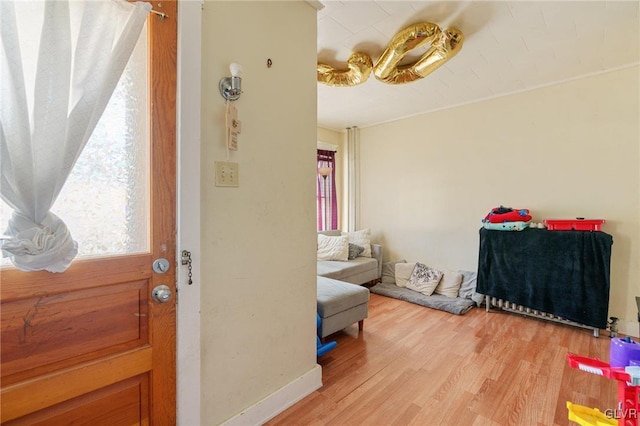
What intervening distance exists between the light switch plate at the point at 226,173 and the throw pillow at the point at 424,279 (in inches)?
116

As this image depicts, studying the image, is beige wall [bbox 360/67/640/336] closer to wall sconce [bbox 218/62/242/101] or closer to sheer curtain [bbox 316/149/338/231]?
sheer curtain [bbox 316/149/338/231]

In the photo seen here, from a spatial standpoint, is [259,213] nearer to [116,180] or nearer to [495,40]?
[116,180]

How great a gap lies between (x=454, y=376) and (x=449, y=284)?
1679 millimetres

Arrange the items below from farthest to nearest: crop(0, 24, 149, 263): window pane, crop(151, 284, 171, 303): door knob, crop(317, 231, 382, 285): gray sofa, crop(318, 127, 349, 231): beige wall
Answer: crop(318, 127, 349, 231): beige wall
crop(317, 231, 382, 285): gray sofa
crop(151, 284, 171, 303): door knob
crop(0, 24, 149, 263): window pane

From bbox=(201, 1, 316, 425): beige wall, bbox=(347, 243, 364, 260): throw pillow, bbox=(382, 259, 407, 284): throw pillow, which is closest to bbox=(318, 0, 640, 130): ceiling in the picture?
bbox=(201, 1, 316, 425): beige wall

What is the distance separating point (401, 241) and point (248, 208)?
313 cm

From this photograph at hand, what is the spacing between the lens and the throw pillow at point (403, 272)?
148 inches

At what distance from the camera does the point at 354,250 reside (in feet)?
12.7

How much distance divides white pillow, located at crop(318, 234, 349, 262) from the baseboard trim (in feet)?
6.37

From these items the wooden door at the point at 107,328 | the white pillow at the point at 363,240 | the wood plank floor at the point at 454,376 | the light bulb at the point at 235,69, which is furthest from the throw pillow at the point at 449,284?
the light bulb at the point at 235,69

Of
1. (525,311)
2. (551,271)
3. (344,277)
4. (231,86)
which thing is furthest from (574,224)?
(231,86)

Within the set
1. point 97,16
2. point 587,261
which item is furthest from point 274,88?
point 587,261

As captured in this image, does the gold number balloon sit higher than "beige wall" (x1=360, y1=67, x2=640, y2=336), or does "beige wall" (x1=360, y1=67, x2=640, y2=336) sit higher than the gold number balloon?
the gold number balloon

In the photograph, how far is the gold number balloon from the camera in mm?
1907
